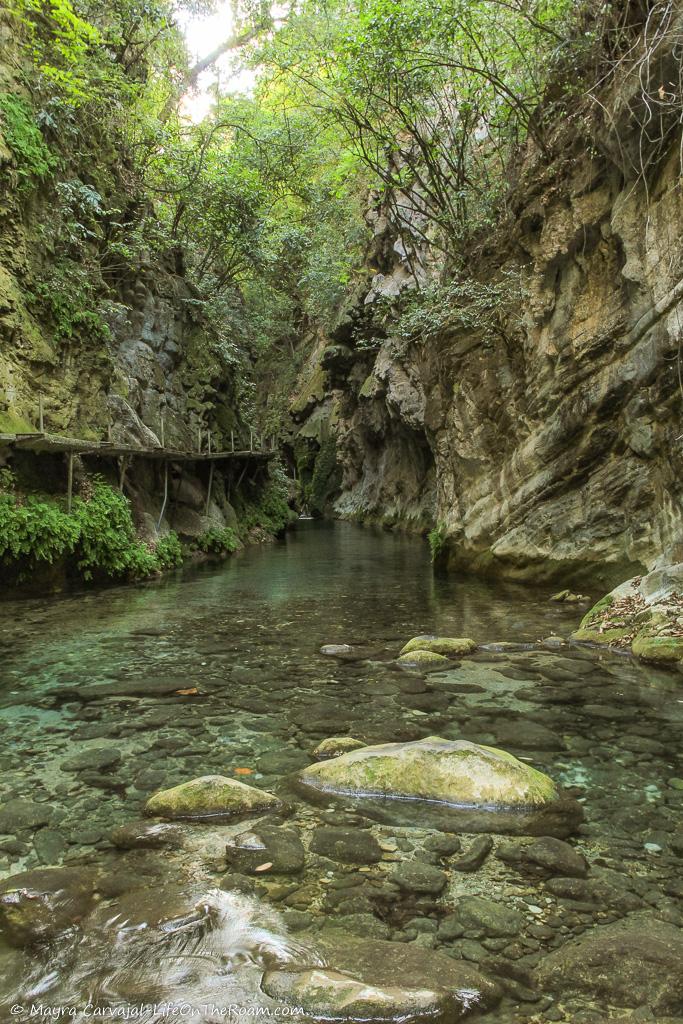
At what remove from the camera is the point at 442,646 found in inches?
277

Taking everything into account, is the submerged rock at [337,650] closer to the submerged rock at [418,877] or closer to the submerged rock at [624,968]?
the submerged rock at [418,877]

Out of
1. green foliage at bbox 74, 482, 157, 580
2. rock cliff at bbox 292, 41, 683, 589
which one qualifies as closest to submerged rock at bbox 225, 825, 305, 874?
rock cliff at bbox 292, 41, 683, 589

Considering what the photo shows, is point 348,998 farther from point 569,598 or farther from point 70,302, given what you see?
point 70,302

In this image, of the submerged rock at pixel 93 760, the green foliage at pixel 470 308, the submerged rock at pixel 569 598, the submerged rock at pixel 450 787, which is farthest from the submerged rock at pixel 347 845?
the green foliage at pixel 470 308

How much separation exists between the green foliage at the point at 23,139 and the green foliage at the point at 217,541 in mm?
9949

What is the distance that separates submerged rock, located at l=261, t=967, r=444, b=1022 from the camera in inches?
77.5

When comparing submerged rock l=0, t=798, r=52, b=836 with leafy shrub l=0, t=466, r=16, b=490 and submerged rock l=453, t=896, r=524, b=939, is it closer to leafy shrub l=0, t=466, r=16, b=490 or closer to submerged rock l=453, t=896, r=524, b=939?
submerged rock l=453, t=896, r=524, b=939

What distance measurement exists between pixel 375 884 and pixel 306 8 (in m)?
19.0

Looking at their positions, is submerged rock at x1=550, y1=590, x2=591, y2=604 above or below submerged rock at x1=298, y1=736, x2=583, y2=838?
above

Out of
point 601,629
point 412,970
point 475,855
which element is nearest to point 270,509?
point 601,629

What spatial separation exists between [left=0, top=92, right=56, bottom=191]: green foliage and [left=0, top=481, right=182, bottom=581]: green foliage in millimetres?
6010

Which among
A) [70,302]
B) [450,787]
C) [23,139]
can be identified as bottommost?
[450,787]

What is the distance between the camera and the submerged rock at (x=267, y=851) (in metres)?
2.98

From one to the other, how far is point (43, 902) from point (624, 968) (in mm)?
2289
